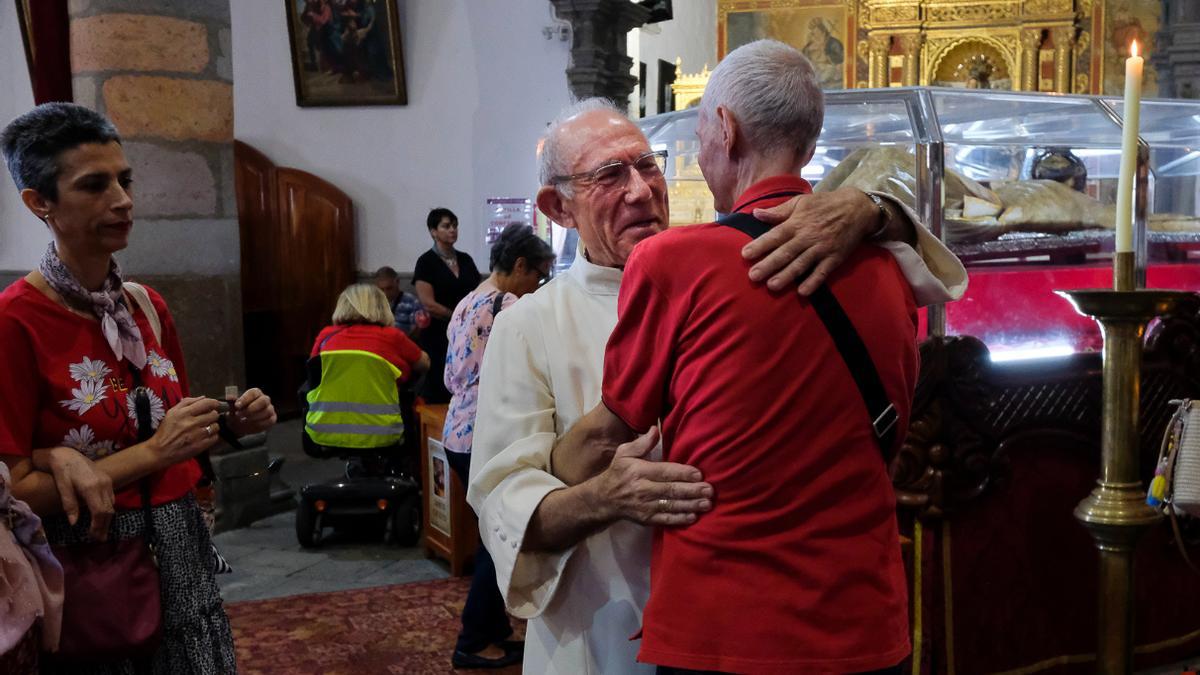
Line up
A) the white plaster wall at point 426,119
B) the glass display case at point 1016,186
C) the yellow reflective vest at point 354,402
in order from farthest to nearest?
the white plaster wall at point 426,119
the yellow reflective vest at point 354,402
the glass display case at point 1016,186

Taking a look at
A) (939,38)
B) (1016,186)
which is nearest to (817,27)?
(939,38)

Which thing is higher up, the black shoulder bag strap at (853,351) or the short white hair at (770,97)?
the short white hair at (770,97)

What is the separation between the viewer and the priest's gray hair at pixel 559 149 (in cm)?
185

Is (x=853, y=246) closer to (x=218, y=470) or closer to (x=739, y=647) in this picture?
(x=739, y=647)

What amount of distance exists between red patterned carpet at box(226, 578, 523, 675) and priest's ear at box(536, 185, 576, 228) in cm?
261

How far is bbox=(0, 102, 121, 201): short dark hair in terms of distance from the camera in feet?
6.66

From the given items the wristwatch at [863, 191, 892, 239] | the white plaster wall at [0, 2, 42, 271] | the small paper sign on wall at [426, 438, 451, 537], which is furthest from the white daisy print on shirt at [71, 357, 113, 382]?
the white plaster wall at [0, 2, 42, 271]

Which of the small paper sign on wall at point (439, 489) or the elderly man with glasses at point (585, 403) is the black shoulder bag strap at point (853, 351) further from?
the small paper sign on wall at point (439, 489)

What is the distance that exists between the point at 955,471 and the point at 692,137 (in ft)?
4.88

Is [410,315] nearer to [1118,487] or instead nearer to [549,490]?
[1118,487]

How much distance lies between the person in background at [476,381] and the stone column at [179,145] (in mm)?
1845

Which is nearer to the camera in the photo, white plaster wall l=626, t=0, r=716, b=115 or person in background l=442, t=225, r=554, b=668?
person in background l=442, t=225, r=554, b=668

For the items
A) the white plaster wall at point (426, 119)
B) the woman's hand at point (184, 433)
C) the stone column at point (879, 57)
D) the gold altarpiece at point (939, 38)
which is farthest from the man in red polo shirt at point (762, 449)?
the stone column at point (879, 57)

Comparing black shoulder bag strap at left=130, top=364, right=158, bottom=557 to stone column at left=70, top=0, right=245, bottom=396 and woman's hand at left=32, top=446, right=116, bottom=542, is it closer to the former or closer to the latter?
woman's hand at left=32, top=446, right=116, bottom=542
